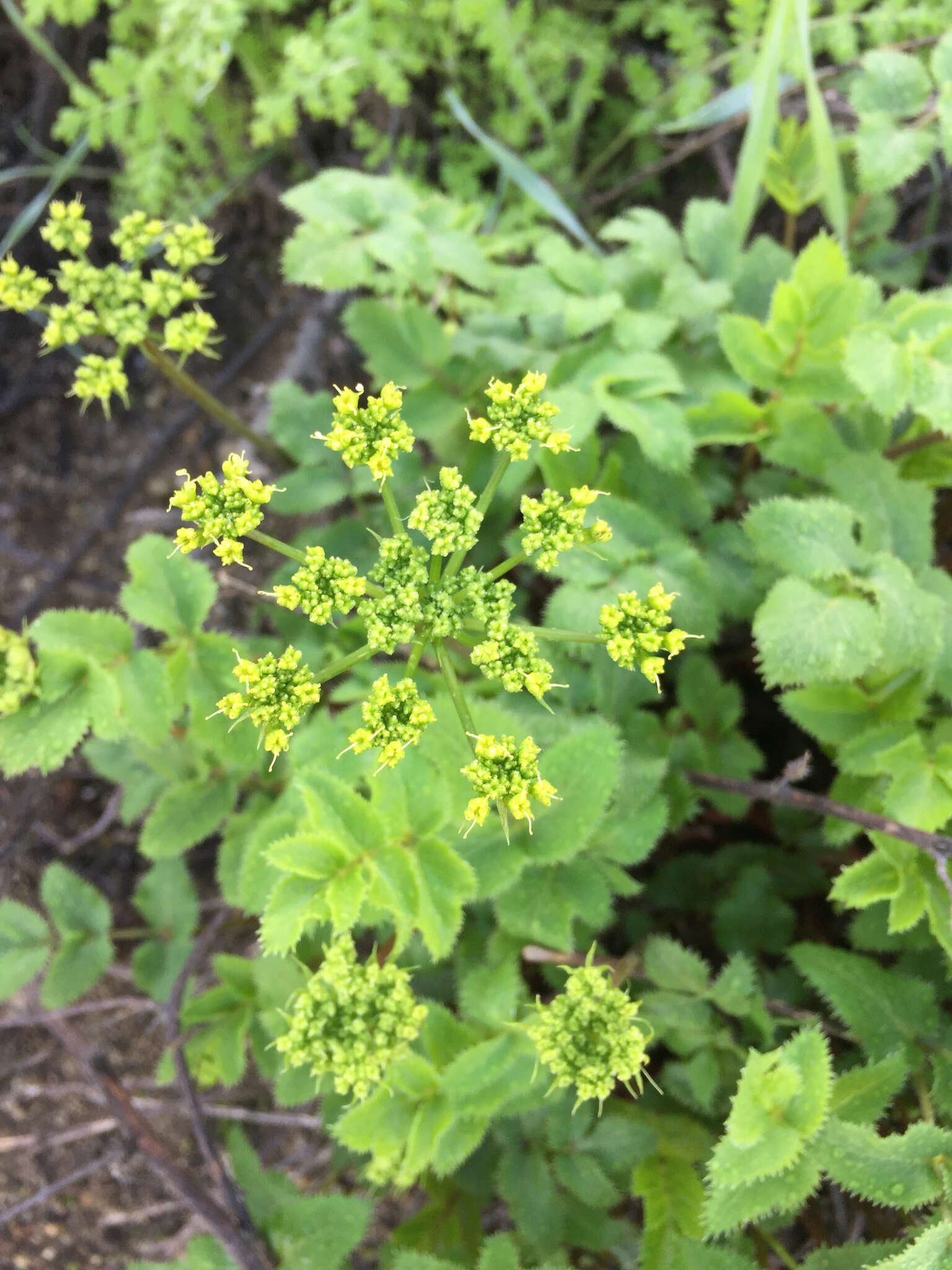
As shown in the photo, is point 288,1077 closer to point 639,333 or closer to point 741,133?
point 639,333

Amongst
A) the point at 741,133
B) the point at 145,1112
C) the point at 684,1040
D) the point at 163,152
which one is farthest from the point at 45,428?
the point at 684,1040

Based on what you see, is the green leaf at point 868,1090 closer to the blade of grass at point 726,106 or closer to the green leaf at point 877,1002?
the green leaf at point 877,1002

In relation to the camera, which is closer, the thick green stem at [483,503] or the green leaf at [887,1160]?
the thick green stem at [483,503]

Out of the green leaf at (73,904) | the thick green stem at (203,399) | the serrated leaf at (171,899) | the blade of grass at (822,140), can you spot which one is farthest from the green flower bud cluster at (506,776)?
the blade of grass at (822,140)

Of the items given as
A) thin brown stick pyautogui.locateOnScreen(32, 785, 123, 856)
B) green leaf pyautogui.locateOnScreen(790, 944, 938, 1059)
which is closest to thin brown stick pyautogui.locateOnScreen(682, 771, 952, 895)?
green leaf pyautogui.locateOnScreen(790, 944, 938, 1059)

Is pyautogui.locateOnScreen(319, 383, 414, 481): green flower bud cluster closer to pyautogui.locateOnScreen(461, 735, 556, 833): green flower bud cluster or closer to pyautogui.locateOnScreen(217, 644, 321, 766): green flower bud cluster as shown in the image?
pyautogui.locateOnScreen(217, 644, 321, 766): green flower bud cluster

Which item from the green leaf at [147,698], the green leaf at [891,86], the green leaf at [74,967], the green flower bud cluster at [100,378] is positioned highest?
the green flower bud cluster at [100,378]
